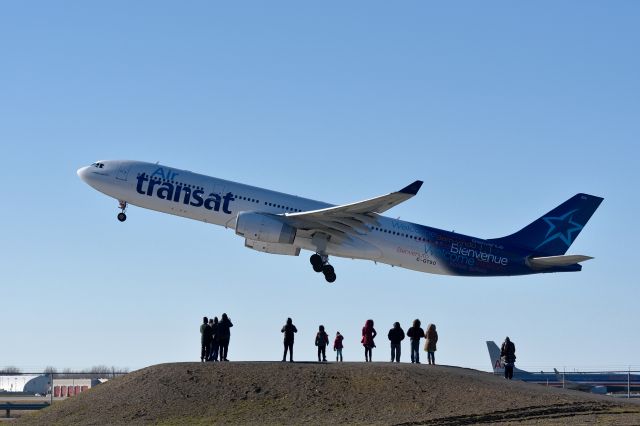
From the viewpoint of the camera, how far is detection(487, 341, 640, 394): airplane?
61744mm

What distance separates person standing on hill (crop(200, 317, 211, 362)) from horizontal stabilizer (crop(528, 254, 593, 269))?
1965 cm

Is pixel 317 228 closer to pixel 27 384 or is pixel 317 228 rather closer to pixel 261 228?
pixel 261 228

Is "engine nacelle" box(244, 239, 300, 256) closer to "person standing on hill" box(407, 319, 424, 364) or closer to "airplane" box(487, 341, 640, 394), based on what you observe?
"person standing on hill" box(407, 319, 424, 364)

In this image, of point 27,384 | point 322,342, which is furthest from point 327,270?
point 27,384

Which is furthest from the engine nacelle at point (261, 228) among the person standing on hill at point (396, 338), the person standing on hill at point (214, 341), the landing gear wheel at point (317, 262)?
the person standing on hill at point (396, 338)

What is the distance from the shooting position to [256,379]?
34000 mm

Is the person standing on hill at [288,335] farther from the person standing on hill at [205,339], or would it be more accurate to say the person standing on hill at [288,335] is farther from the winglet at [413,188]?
the winglet at [413,188]

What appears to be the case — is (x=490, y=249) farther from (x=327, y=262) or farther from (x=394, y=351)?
(x=394, y=351)

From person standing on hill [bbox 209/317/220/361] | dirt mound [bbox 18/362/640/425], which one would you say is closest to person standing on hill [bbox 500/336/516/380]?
dirt mound [bbox 18/362/640/425]

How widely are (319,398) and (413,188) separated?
14.6m

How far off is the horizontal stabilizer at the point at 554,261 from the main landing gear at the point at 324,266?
1066cm

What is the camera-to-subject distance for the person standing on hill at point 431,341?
127ft

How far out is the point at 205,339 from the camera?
38.9 m

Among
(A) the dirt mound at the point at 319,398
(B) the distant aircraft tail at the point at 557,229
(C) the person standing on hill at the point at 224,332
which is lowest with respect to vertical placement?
(A) the dirt mound at the point at 319,398
